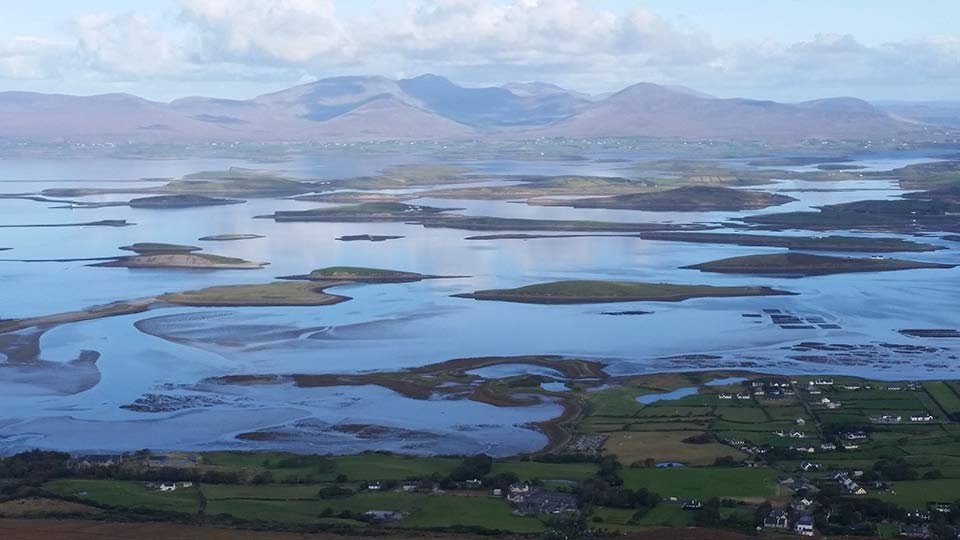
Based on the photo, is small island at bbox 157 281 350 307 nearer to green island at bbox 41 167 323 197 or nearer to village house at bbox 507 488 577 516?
village house at bbox 507 488 577 516

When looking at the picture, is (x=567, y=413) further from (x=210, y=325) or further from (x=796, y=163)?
(x=796, y=163)

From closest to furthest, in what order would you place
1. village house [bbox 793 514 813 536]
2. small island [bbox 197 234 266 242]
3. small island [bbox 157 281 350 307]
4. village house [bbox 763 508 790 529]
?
1. village house [bbox 793 514 813 536]
2. village house [bbox 763 508 790 529]
3. small island [bbox 157 281 350 307]
4. small island [bbox 197 234 266 242]

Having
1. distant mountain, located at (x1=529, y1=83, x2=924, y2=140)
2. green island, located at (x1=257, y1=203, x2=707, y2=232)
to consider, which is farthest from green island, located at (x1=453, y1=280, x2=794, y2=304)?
distant mountain, located at (x1=529, y1=83, x2=924, y2=140)

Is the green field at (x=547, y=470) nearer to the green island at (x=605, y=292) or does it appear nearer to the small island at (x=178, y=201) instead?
the green island at (x=605, y=292)

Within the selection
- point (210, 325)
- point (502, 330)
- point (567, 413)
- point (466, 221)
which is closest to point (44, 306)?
point (210, 325)

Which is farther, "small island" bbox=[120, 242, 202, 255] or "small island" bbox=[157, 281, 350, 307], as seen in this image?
"small island" bbox=[120, 242, 202, 255]

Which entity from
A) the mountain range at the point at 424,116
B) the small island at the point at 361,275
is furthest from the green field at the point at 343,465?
the mountain range at the point at 424,116
